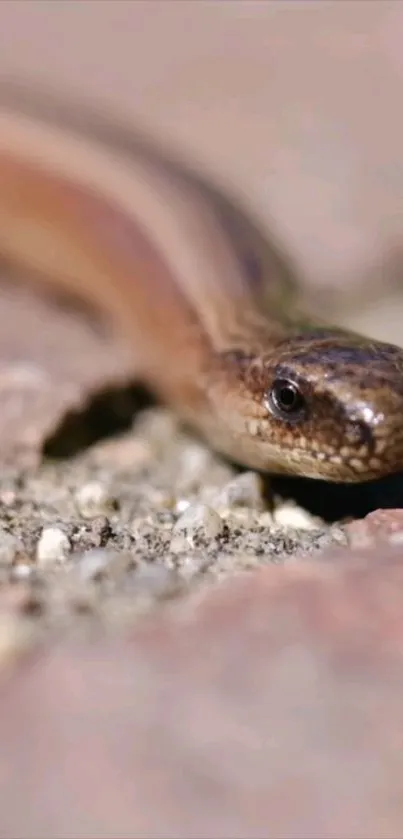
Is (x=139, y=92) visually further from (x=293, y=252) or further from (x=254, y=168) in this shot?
(x=293, y=252)

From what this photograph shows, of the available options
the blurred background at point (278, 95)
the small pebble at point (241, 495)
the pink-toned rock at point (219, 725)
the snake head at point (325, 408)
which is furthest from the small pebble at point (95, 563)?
the blurred background at point (278, 95)

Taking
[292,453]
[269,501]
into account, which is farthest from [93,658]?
[292,453]

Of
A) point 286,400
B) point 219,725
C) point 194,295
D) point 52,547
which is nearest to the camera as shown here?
point 219,725

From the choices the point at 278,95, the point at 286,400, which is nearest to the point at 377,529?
the point at 286,400

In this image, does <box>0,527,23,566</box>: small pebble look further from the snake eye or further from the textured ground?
the snake eye

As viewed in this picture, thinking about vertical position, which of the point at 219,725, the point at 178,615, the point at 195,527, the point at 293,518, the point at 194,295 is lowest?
the point at 219,725

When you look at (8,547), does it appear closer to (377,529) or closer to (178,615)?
(178,615)

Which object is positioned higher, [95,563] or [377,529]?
[377,529]
